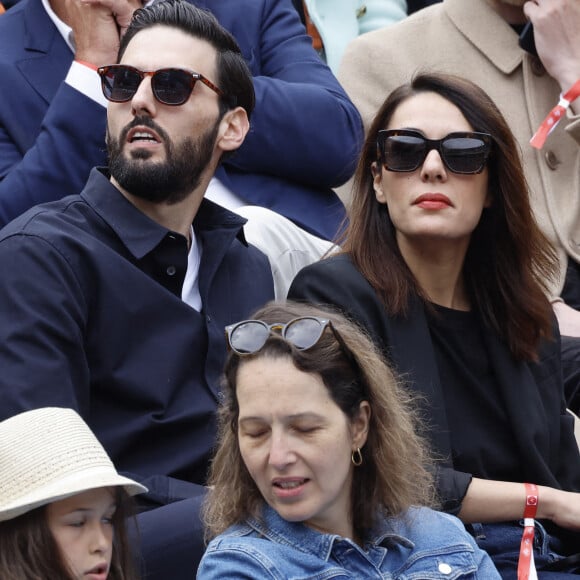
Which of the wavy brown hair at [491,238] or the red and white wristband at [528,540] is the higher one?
the wavy brown hair at [491,238]

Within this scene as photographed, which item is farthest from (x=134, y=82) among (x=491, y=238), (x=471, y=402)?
(x=471, y=402)

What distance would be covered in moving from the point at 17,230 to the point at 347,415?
1037mm

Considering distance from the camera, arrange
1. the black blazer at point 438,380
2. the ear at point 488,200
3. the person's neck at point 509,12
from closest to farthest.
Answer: the black blazer at point 438,380, the ear at point 488,200, the person's neck at point 509,12

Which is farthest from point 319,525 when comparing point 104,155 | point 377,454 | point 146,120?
point 104,155

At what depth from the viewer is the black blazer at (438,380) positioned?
3.59 m

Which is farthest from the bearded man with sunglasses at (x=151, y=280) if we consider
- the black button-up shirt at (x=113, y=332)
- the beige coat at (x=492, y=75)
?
the beige coat at (x=492, y=75)

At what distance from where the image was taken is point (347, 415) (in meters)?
3.06

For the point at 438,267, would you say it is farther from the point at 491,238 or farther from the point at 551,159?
the point at 551,159

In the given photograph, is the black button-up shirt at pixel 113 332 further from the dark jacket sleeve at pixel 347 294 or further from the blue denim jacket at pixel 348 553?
the blue denim jacket at pixel 348 553

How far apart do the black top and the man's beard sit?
0.81m

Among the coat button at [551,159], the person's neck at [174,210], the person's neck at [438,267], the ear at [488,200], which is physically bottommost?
the person's neck at [438,267]

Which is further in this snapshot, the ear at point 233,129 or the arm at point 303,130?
the arm at point 303,130

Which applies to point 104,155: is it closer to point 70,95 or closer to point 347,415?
point 70,95

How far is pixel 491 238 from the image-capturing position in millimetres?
4047
